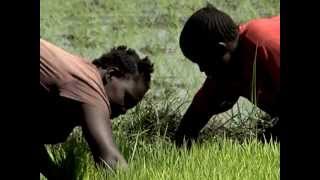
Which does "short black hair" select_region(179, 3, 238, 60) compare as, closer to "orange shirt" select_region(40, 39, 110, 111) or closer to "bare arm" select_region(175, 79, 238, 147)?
"bare arm" select_region(175, 79, 238, 147)

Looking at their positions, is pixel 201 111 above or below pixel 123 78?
below

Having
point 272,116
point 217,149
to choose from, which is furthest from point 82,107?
point 272,116

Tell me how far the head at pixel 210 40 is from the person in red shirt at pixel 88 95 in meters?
0.39

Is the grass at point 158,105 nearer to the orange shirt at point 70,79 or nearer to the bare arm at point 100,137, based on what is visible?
the bare arm at point 100,137

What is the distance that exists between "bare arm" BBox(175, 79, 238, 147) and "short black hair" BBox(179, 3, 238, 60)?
9.1 inches

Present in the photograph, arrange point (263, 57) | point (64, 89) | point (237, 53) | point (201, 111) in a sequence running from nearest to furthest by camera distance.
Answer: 1. point (64, 89)
2. point (263, 57)
3. point (237, 53)
4. point (201, 111)

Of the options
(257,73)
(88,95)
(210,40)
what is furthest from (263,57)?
(88,95)

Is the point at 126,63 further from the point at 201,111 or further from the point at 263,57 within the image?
the point at 201,111

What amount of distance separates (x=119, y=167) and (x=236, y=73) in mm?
957

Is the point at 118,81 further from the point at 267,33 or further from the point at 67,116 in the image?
the point at 267,33

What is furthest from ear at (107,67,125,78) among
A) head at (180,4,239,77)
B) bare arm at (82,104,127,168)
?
head at (180,4,239,77)

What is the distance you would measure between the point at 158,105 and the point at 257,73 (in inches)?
32.2

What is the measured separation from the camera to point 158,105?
14.1 ft

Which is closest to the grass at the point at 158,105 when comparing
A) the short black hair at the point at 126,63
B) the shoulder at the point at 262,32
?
the short black hair at the point at 126,63
